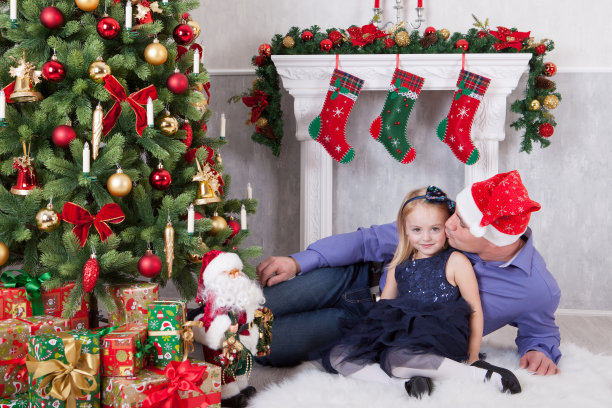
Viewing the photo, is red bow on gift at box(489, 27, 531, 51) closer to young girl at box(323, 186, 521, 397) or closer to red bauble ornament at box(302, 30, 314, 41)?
red bauble ornament at box(302, 30, 314, 41)

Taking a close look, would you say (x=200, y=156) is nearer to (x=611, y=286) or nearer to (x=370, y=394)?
(x=370, y=394)

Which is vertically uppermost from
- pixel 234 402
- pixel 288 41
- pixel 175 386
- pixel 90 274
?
pixel 288 41

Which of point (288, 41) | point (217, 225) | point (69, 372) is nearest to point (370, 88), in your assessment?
point (288, 41)

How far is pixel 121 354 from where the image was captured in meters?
1.62

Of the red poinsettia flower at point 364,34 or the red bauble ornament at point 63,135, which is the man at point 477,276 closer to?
the red bauble ornament at point 63,135

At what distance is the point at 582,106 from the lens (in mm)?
3178

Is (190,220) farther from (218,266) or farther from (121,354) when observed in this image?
(121,354)

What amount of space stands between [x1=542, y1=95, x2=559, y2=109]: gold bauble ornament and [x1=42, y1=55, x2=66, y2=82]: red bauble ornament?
6.94ft

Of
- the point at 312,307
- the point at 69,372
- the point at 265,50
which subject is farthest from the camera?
the point at 265,50

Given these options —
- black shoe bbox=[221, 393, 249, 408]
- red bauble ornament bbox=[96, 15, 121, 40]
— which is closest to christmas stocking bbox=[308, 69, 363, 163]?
red bauble ornament bbox=[96, 15, 121, 40]

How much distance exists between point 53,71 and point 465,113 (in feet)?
6.03

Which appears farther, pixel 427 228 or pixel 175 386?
pixel 427 228

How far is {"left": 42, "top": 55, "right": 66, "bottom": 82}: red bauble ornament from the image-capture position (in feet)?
5.99

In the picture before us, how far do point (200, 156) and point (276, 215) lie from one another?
132 cm
